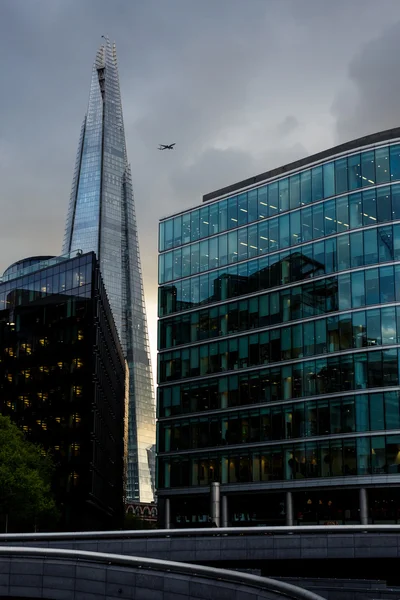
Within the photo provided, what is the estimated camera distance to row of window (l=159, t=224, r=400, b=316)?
80.6 m

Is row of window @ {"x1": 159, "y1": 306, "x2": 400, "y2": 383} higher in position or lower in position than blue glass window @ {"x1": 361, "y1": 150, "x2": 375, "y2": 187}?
lower

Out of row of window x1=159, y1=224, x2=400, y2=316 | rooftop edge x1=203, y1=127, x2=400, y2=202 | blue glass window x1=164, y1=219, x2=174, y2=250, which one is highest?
rooftop edge x1=203, y1=127, x2=400, y2=202

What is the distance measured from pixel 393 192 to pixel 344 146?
1022 cm

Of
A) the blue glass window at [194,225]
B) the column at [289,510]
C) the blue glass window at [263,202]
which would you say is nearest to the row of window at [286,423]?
the column at [289,510]

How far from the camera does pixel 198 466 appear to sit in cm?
9062

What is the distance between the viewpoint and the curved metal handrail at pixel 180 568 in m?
26.1

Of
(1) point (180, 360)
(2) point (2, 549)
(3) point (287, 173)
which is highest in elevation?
(3) point (287, 173)

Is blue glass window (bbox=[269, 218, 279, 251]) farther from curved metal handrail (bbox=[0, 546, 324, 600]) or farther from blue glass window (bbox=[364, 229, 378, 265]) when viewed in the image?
curved metal handrail (bbox=[0, 546, 324, 600])

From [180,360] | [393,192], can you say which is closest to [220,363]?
[180,360]

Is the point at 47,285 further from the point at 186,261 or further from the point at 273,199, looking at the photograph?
the point at 273,199

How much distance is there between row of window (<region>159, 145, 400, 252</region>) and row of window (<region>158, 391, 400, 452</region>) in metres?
21.1

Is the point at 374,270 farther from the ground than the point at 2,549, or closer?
farther from the ground

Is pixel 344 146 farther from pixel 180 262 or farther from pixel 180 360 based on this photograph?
pixel 180 360

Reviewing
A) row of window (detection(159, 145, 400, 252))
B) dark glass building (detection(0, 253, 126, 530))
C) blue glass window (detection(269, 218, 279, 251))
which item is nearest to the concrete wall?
row of window (detection(159, 145, 400, 252))
